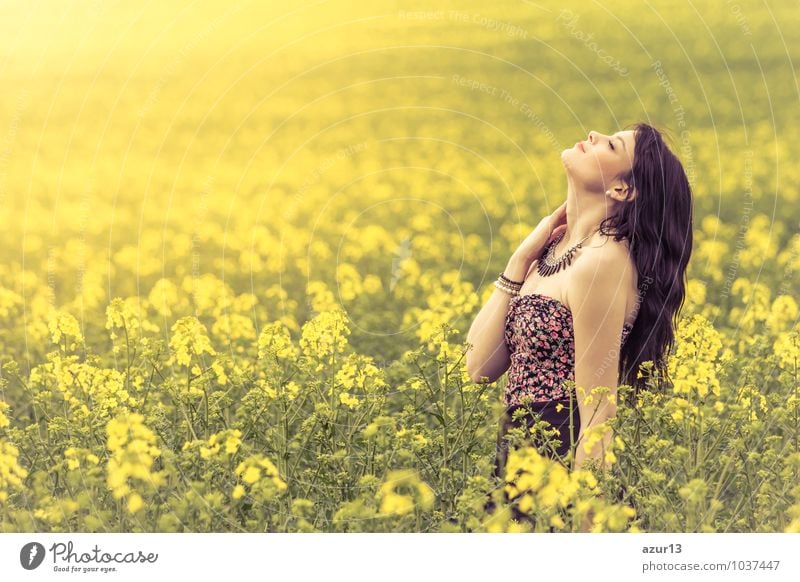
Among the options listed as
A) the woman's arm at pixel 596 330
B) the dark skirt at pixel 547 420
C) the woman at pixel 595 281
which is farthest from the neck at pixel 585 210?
the dark skirt at pixel 547 420

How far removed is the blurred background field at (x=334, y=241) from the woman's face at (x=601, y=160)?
52cm

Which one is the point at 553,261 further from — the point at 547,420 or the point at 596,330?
the point at 547,420

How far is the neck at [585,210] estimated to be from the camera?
9.07 ft

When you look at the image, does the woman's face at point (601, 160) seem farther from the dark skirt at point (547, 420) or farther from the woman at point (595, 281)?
the dark skirt at point (547, 420)

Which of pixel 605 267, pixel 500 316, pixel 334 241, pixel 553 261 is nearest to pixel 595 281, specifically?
pixel 605 267

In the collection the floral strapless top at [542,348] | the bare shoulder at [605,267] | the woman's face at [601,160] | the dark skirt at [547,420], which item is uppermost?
the woman's face at [601,160]

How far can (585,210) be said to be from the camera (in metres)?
2.78

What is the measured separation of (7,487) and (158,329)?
928 mm

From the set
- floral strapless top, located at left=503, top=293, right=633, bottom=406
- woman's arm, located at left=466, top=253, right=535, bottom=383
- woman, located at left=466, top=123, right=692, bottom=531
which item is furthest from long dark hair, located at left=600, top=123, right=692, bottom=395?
woman's arm, located at left=466, top=253, right=535, bottom=383

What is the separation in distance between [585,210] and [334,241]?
4.99 ft

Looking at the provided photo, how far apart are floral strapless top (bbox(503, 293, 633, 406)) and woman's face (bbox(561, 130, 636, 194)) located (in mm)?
331
